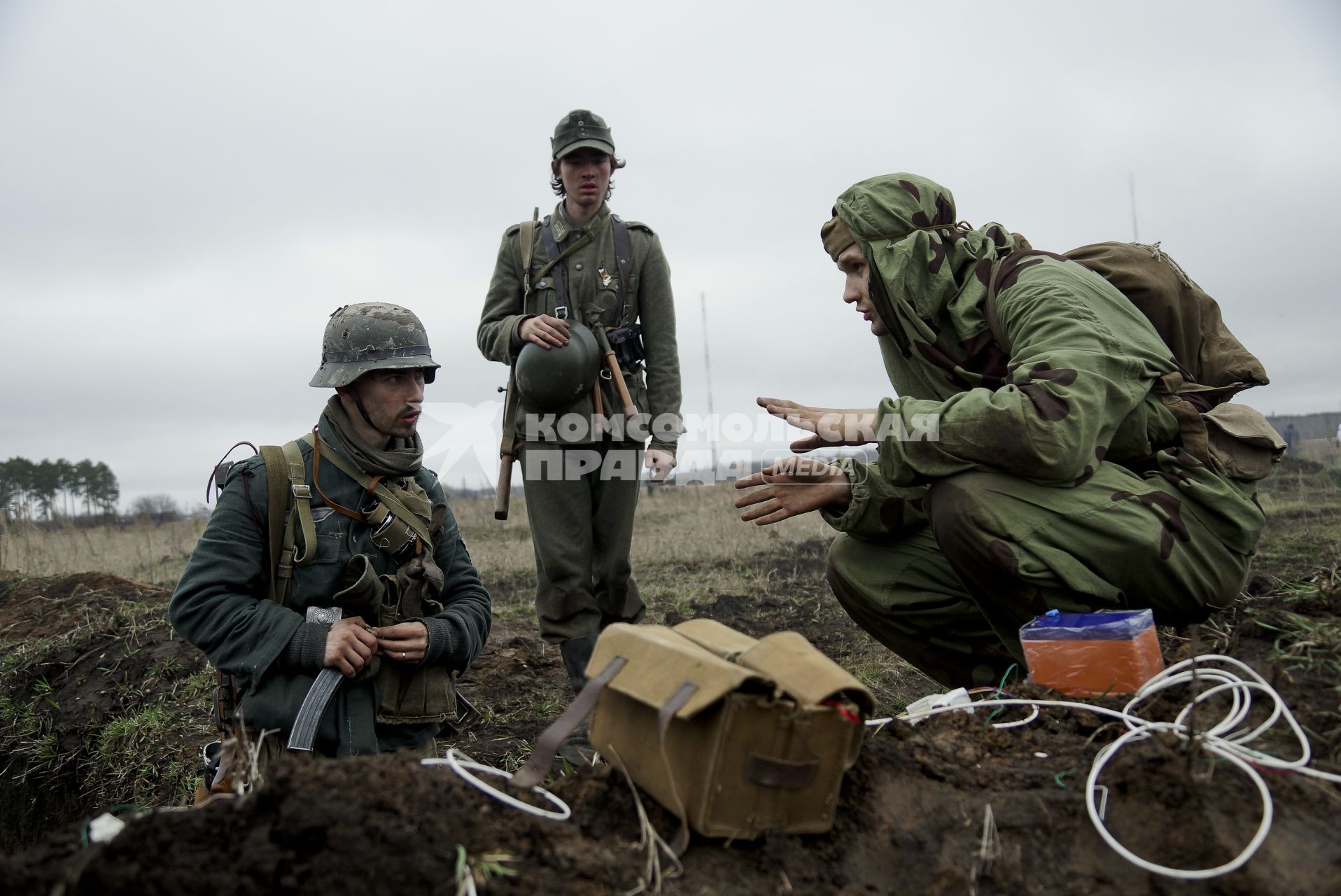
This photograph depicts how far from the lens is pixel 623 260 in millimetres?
4555

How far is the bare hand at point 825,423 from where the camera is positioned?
3.18 metres

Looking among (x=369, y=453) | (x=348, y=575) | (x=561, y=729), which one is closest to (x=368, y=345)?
(x=369, y=453)

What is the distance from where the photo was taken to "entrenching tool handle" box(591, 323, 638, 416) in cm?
441

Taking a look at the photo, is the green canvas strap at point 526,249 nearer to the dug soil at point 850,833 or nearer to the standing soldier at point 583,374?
the standing soldier at point 583,374

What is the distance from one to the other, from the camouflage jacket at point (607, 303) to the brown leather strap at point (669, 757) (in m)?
2.63

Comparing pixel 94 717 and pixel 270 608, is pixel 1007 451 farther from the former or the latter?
pixel 94 717

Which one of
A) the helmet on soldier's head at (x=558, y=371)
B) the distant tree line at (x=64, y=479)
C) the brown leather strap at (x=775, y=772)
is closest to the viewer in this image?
the brown leather strap at (x=775, y=772)

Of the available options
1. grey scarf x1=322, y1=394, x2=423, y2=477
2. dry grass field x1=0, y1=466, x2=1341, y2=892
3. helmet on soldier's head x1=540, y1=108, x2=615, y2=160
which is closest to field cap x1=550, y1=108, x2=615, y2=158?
helmet on soldier's head x1=540, y1=108, x2=615, y2=160

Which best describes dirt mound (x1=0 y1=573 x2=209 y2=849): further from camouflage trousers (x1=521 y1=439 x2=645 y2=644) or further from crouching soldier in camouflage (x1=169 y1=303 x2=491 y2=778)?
camouflage trousers (x1=521 y1=439 x2=645 y2=644)

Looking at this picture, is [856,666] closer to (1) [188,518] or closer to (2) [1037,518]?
(2) [1037,518]

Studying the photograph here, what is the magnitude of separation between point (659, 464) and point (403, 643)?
154 centimetres

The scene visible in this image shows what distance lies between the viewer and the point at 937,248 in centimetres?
340

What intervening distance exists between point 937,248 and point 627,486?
1.78 m

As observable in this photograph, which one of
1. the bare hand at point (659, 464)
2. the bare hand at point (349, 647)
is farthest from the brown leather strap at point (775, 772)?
the bare hand at point (659, 464)
